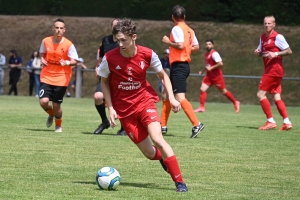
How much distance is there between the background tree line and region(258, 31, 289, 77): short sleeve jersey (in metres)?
24.1

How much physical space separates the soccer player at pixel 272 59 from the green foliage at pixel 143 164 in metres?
0.50

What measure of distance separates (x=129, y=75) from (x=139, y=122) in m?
0.49

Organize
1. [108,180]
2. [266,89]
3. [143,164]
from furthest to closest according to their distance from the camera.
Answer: [266,89]
[143,164]
[108,180]

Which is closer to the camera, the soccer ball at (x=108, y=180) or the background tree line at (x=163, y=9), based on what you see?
the soccer ball at (x=108, y=180)

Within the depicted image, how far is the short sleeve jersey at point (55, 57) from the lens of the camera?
13.4 m

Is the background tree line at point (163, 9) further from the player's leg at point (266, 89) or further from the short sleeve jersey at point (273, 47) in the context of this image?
the short sleeve jersey at point (273, 47)

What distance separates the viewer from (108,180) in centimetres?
751

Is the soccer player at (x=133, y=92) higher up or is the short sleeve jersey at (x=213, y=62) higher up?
the soccer player at (x=133, y=92)

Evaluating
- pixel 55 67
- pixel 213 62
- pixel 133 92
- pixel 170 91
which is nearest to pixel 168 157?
pixel 170 91

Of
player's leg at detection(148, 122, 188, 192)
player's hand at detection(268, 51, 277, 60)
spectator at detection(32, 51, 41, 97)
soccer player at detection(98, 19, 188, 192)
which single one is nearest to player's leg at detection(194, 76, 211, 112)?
player's hand at detection(268, 51, 277, 60)

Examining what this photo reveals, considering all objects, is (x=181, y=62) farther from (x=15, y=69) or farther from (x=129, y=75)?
(x=15, y=69)

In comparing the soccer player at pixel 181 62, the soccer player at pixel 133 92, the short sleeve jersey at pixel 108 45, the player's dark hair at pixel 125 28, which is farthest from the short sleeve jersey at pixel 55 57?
the player's dark hair at pixel 125 28

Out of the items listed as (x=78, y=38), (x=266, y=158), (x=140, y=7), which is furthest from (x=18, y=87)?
(x=266, y=158)

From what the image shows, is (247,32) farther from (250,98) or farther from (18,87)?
(18,87)
